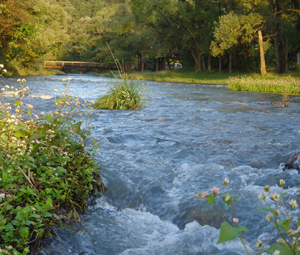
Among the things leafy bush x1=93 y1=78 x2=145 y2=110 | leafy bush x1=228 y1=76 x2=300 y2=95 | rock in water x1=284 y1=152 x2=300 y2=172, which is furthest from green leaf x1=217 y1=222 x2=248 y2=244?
leafy bush x1=228 y1=76 x2=300 y2=95

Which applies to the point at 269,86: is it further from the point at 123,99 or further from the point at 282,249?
the point at 282,249

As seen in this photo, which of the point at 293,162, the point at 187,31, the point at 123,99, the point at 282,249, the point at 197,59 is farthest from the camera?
the point at 197,59

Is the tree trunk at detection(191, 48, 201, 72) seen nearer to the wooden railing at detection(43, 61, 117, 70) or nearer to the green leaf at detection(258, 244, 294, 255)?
the wooden railing at detection(43, 61, 117, 70)

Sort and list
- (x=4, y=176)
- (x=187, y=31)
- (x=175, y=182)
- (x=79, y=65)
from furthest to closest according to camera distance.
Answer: (x=79, y=65)
(x=187, y=31)
(x=175, y=182)
(x=4, y=176)

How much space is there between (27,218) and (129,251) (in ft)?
3.11

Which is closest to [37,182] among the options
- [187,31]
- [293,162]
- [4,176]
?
[4,176]

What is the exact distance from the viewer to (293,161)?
4.87 m

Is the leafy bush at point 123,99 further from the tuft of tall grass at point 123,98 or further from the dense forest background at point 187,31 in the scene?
the dense forest background at point 187,31

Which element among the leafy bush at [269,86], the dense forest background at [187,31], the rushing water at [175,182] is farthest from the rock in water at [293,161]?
the dense forest background at [187,31]

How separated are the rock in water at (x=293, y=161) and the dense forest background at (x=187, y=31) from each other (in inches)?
834

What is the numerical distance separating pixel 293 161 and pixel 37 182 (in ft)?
12.6

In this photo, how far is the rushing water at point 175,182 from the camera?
9.45 ft

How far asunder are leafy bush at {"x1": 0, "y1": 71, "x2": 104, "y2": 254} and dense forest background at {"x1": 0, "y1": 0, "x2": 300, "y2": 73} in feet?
68.6

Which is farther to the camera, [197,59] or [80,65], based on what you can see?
[80,65]
